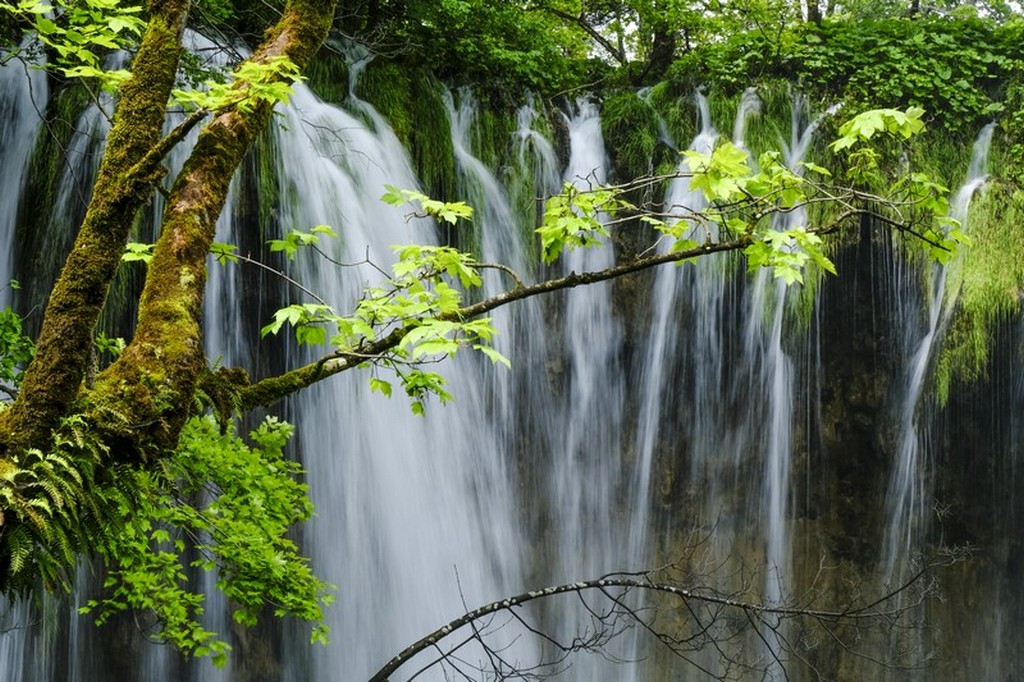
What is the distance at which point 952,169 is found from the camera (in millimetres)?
10562

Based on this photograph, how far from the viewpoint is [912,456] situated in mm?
10234

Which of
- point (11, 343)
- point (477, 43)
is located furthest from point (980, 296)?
point (11, 343)

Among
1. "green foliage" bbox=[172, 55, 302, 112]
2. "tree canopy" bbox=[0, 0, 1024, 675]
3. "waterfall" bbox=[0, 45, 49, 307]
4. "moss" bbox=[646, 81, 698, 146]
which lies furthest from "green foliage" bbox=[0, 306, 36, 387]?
"moss" bbox=[646, 81, 698, 146]

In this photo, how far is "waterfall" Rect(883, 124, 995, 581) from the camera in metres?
10.1

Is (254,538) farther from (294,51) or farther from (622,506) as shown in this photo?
(622,506)

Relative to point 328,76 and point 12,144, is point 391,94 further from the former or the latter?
point 12,144

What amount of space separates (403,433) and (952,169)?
6211 mm

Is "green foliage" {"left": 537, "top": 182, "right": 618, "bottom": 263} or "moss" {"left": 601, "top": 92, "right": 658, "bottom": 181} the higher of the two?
"moss" {"left": 601, "top": 92, "right": 658, "bottom": 181}

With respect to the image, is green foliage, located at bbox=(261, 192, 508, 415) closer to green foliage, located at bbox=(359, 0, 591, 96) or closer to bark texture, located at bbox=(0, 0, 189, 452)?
bark texture, located at bbox=(0, 0, 189, 452)

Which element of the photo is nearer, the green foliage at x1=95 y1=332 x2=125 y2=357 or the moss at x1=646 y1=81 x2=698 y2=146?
the green foliage at x1=95 y1=332 x2=125 y2=357

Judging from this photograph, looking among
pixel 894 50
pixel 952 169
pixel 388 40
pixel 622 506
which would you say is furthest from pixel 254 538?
pixel 894 50

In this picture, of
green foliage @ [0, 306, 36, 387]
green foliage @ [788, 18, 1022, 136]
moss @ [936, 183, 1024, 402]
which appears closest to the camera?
green foliage @ [0, 306, 36, 387]

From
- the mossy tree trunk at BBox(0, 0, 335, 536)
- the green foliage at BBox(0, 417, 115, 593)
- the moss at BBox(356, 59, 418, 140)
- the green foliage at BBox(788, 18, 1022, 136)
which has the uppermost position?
the green foliage at BBox(788, 18, 1022, 136)

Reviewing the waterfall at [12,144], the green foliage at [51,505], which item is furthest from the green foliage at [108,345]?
the waterfall at [12,144]
